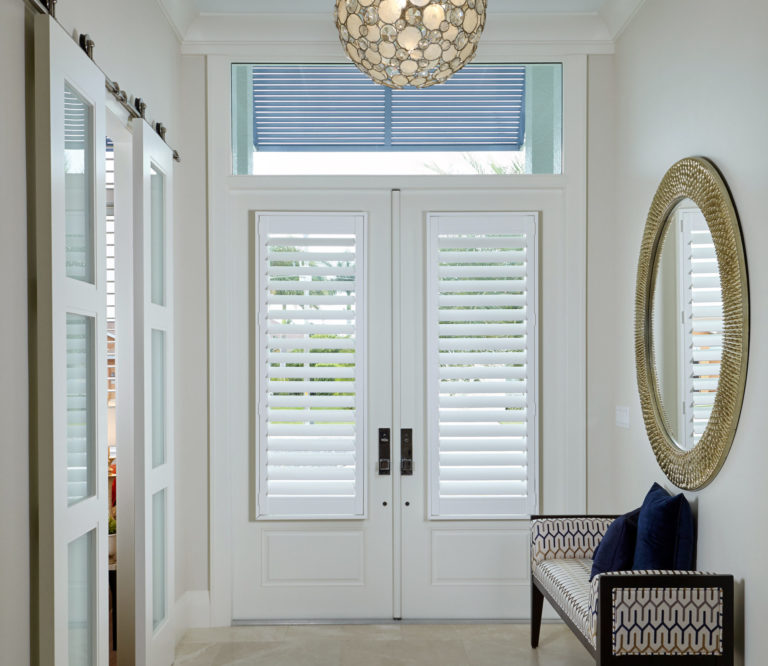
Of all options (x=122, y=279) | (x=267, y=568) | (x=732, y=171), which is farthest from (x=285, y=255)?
(x=732, y=171)

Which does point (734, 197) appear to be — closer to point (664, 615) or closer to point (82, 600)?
point (664, 615)

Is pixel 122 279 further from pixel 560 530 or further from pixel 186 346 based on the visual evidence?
pixel 560 530

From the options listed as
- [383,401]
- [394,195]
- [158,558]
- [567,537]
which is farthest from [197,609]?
[394,195]

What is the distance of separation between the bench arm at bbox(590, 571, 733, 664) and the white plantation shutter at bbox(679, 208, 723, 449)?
1.76ft

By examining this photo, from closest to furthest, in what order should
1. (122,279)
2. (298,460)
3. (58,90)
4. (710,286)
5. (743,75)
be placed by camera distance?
(58,90) < (743,75) < (710,286) < (122,279) < (298,460)

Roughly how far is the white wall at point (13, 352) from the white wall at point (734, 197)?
2.07 meters

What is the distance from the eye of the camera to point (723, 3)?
2645 millimetres

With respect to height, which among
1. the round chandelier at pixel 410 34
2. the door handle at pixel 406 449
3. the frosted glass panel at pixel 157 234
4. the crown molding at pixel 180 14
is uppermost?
the crown molding at pixel 180 14

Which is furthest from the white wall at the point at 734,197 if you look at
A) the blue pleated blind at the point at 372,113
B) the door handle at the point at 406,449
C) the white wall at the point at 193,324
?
the white wall at the point at 193,324

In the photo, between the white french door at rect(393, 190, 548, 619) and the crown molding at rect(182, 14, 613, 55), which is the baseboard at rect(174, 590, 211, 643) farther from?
the crown molding at rect(182, 14, 613, 55)

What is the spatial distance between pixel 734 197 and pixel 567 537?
1624mm

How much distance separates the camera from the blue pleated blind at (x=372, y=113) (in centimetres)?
398

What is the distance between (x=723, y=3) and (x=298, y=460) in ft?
8.63

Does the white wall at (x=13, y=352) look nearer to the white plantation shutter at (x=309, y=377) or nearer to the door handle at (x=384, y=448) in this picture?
the white plantation shutter at (x=309, y=377)
